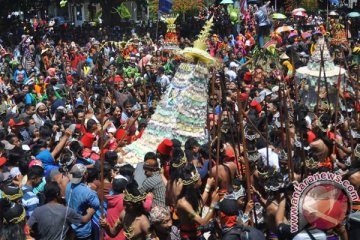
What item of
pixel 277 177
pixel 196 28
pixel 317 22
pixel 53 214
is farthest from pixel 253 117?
pixel 196 28

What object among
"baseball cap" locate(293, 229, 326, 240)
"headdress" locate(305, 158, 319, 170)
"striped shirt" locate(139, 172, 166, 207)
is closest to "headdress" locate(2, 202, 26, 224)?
→ "striped shirt" locate(139, 172, 166, 207)

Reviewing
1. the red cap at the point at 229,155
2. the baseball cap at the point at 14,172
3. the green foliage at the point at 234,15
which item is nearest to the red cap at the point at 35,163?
the baseball cap at the point at 14,172

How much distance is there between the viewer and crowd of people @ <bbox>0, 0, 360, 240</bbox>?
675 centimetres

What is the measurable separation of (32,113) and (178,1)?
23668mm

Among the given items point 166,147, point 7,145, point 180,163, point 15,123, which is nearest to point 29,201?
point 180,163

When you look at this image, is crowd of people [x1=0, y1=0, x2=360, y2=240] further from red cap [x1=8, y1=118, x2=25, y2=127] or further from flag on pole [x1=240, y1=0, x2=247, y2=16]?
flag on pole [x1=240, y1=0, x2=247, y2=16]

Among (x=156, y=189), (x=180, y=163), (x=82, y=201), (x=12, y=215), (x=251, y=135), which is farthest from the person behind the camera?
(x=251, y=135)

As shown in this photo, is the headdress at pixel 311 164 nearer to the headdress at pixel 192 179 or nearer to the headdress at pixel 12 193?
the headdress at pixel 192 179

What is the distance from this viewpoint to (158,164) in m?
8.42

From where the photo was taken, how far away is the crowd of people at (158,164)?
6.75m

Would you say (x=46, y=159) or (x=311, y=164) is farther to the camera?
(x=46, y=159)

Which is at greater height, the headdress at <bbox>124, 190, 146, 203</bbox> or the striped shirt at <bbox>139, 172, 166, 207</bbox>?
the headdress at <bbox>124, 190, 146, 203</bbox>

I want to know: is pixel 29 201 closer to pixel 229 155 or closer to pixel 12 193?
pixel 12 193

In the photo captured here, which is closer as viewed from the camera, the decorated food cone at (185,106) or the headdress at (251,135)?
the headdress at (251,135)
